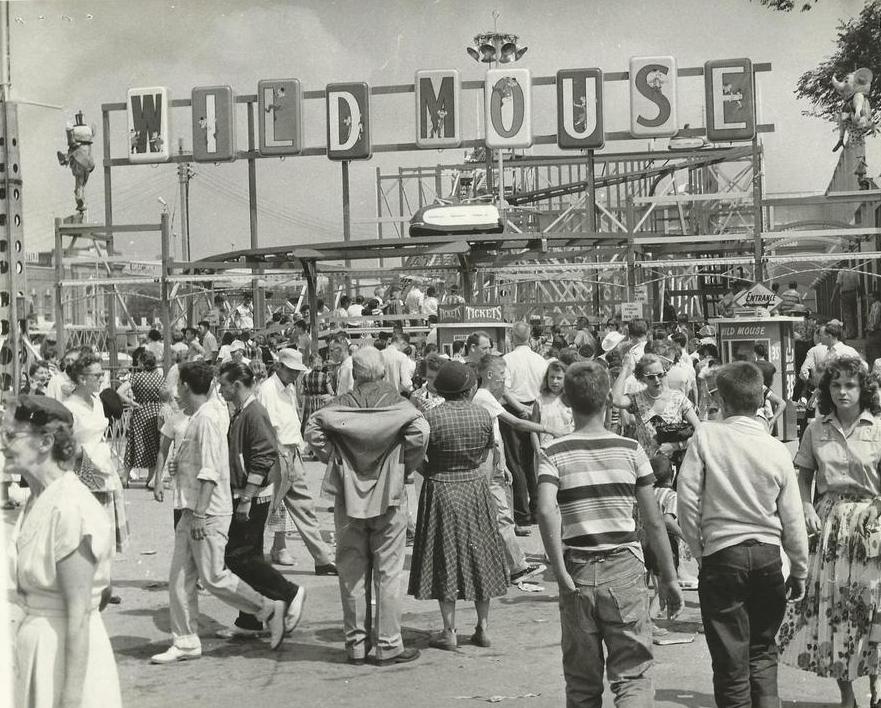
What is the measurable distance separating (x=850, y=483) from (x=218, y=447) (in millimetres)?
3448

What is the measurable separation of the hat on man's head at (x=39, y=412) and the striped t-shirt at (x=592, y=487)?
1880 millimetres

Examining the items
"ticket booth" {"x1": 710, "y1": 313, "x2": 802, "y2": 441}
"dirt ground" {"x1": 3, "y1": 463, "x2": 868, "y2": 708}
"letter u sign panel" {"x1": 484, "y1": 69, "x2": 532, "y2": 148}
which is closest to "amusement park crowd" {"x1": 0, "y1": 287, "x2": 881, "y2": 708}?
"dirt ground" {"x1": 3, "y1": 463, "x2": 868, "y2": 708}

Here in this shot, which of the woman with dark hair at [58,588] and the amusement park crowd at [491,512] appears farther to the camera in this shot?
the amusement park crowd at [491,512]

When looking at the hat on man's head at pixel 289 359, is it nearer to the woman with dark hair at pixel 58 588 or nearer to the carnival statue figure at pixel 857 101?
the woman with dark hair at pixel 58 588

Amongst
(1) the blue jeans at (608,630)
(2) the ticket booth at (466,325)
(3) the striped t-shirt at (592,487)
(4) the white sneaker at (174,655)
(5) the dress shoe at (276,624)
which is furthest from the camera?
(2) the ticket booth at (466,325)

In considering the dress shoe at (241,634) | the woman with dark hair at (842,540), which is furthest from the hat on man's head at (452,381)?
the woman with dark hair at (842,540)

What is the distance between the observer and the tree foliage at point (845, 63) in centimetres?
2520

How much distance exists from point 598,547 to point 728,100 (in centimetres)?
2513

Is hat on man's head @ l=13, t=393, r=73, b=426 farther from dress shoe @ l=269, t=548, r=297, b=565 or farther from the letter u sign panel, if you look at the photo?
the letter u sign panel

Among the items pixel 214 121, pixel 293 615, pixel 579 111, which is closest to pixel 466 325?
pixel 293 615

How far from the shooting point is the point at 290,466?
29.9 feet

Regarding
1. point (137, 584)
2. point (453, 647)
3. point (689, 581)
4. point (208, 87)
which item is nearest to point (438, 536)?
point (453, 647)

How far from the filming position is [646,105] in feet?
92.4

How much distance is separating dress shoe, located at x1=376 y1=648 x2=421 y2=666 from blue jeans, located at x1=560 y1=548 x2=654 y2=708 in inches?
80.0
